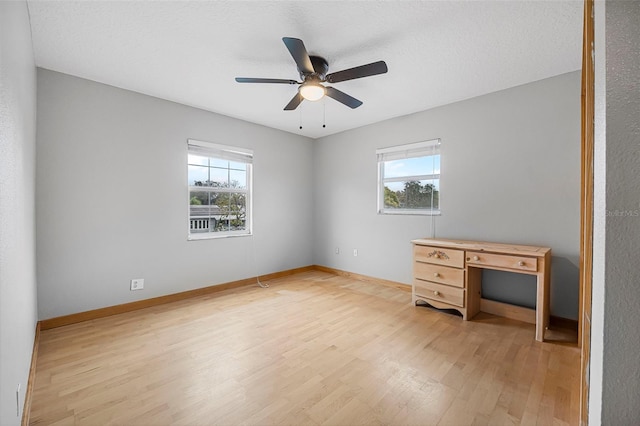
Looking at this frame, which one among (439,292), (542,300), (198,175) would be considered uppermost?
(198,175)

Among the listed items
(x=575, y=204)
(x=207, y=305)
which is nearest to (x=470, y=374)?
(x=575, y=204)

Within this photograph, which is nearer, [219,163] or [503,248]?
[503,248]

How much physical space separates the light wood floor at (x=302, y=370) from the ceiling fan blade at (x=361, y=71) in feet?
7.34

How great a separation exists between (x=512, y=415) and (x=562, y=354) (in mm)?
1083

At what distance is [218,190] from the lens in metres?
3.81

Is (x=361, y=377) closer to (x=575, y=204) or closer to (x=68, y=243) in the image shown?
(x=575, y=204)

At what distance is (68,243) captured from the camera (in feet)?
8.61

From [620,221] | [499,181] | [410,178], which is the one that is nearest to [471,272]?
[499,181]

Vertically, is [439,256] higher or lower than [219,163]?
lower

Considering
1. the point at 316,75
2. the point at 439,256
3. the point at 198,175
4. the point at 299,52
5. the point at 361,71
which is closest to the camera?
the point at 299,52

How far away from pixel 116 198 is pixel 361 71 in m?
2.88

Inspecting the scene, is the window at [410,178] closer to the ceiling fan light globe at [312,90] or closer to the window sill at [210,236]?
the ceiling fan light globe at [312,90]

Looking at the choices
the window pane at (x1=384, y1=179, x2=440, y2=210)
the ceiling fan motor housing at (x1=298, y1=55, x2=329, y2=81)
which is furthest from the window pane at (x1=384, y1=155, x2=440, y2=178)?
the ceiling fan motor housing at (x1=298, y1=55, x2=329, y2=81)

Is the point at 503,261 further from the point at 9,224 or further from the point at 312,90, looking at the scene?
the point at 9,224
